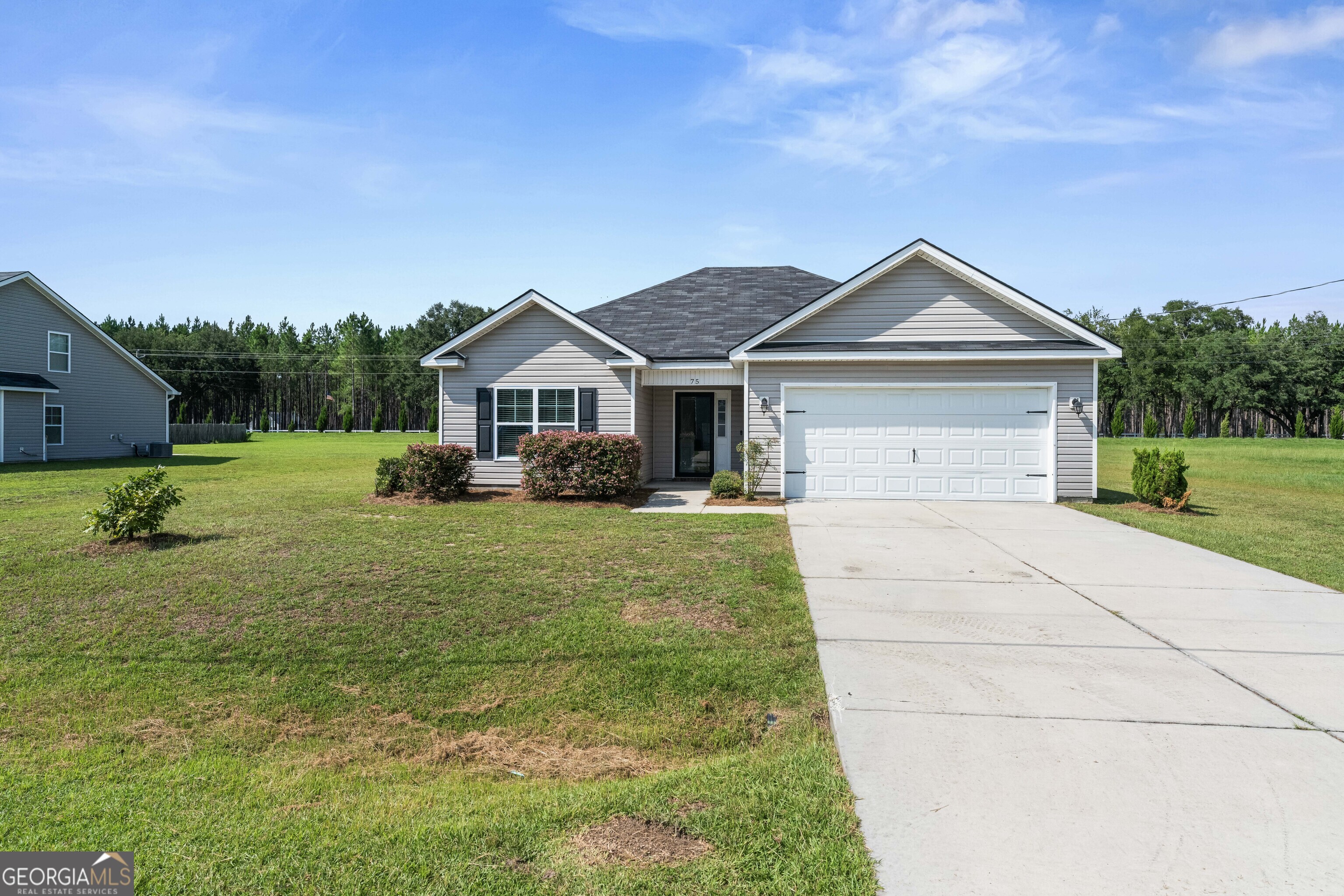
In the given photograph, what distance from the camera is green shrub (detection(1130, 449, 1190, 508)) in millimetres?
12172

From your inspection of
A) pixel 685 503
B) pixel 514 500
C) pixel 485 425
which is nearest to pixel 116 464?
pixel 485 425

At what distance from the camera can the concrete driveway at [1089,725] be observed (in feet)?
8.32

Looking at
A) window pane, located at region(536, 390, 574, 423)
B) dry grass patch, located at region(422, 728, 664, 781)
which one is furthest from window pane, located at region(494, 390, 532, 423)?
dry grass patch, located at region(422, 728, 664, 781)

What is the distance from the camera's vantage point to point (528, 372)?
15.1 m

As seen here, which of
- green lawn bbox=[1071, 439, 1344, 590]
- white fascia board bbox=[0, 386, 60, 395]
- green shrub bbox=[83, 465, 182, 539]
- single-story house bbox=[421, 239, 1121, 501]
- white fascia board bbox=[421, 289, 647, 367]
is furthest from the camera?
white fascia board bbox=[0, 386, 60, 395]

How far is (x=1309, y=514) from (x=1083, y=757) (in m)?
13.0

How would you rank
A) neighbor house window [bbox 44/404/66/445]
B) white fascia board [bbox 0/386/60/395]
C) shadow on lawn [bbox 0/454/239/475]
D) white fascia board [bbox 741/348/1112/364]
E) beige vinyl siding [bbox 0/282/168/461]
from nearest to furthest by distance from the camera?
1. white fascia board [bbox 741/348/1112/364]
2. shadow on lawn [bbox 0/454/239/475]
3. white fascia board [bbox 0/386/60/395]
4. beige vinyl siding [bbox 0/282/168/461]
5. neighbor house window [bbox 44/404/66/445]

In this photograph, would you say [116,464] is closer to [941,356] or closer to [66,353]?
[66,353]

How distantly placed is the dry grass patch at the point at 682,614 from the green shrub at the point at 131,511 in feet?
20.2

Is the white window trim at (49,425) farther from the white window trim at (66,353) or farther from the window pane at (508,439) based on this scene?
the window pane at (508,439)

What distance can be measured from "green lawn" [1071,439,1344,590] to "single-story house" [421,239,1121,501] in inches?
70.9

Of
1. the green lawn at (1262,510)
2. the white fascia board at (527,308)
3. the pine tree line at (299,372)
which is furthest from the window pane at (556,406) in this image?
the pine tree line at (299,372)

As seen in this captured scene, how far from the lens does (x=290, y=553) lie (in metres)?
7.98

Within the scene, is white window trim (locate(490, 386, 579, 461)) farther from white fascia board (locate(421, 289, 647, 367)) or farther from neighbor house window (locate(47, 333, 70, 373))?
neighbor house window (locate(47, 333, 70, 373))
